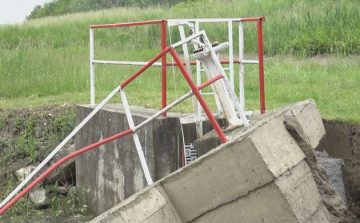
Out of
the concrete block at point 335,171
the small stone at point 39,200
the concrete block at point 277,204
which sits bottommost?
the small stone at point 39,200

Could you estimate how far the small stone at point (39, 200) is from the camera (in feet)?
37.9

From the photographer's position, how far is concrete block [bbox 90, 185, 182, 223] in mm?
5892

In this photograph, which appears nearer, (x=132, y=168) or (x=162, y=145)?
(x=162, y=145)

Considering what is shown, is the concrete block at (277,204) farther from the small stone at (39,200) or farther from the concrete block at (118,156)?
the small stone at (39,200)

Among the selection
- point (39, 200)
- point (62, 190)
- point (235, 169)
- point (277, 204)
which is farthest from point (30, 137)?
point (277, 204)

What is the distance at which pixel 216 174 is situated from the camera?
6.03 meters

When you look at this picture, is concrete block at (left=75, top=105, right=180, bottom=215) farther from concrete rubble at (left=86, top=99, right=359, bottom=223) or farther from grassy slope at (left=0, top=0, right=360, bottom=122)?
concrete rubble at (left=86, top=99, right=359, bottom=223)

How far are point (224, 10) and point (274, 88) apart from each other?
1088cm

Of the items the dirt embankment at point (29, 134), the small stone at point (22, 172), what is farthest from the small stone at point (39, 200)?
the dirt embankment at point (29, 134)

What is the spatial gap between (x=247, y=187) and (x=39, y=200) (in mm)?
6145

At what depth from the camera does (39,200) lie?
38.0ft

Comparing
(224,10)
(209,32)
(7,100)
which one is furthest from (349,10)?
(7,100)

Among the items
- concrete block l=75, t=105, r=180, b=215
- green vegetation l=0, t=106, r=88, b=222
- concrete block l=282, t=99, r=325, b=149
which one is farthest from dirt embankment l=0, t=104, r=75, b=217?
concrete block l=282, t=99, r=325, b=149

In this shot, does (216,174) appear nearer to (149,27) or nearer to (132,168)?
(132,168)
